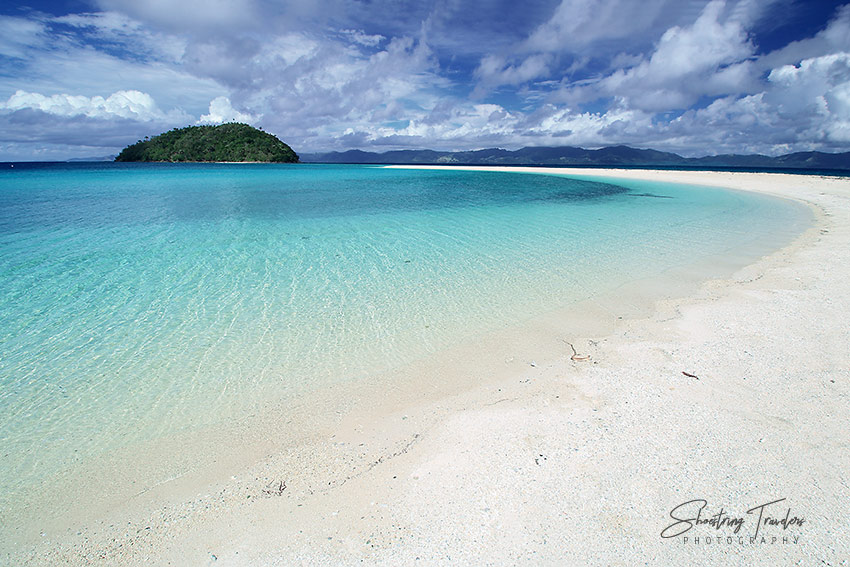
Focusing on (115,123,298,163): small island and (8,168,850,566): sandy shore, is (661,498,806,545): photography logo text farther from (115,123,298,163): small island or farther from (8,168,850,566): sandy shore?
(115,123,298,163): small island

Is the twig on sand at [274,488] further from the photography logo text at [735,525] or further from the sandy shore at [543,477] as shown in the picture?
the photography logo text at [735,525]

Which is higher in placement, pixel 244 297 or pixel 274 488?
pixel 244 297

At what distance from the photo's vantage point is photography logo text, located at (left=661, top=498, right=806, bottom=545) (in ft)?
9.48

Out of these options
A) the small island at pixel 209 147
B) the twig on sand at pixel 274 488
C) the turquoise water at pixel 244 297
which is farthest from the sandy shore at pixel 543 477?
the small island at pixel 209 147

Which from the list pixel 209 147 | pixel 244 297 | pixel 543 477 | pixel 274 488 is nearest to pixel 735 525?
pixel 543 477

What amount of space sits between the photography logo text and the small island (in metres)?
140

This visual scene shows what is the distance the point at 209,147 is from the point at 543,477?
467 feet

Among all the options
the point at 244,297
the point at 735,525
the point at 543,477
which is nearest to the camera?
the point at 735,525

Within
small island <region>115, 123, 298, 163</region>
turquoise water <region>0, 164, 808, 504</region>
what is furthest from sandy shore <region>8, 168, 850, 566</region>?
small island <region>115, 123, 298, 163</region>

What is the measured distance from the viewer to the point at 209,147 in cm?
12162

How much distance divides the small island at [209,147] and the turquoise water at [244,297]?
11844 cm

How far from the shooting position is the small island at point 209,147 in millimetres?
120688

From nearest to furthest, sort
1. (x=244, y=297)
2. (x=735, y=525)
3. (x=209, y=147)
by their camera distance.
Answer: (x=735, y=525) < (x=244, y=297) < (x=209, y=147)

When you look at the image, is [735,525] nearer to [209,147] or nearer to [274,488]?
[274,488]
